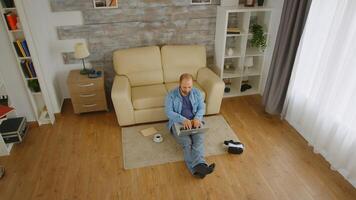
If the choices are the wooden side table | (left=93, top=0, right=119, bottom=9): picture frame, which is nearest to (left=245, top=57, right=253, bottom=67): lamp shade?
(left=93, top=0, right=119, bottom=9): picture frame

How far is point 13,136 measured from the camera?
2789 millimetres

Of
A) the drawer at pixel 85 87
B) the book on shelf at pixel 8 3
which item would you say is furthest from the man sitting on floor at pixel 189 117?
the book on shelf at pixel 8 3

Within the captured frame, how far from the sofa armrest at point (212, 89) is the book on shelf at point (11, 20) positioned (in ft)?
7.39

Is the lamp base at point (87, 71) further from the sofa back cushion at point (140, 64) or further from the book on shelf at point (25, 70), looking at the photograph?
the book on shelf at point (25, 70)

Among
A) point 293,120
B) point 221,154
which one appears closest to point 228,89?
point 293,120

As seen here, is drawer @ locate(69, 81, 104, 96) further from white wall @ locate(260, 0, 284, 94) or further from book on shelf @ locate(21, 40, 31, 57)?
white wall @ locate(260, 0, 284, 94)

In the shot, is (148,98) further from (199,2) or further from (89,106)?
(199,2)

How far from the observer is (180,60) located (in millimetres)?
3486

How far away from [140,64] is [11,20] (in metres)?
1.49

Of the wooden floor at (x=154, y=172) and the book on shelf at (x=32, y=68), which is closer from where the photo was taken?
the wooden floor at (x=154, y=172)

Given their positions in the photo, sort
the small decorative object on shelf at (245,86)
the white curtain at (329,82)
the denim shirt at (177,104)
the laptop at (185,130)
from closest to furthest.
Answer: the white curtain at (329,82), the laptop at (185,130), the denim shirt at (177,104), the small decorative object on shelf at (245,86)

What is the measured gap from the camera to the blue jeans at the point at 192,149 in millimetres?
2471

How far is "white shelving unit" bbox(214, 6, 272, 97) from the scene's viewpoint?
342 centimetres

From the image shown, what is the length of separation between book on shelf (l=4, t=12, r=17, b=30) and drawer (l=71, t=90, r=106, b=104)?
1002mm
